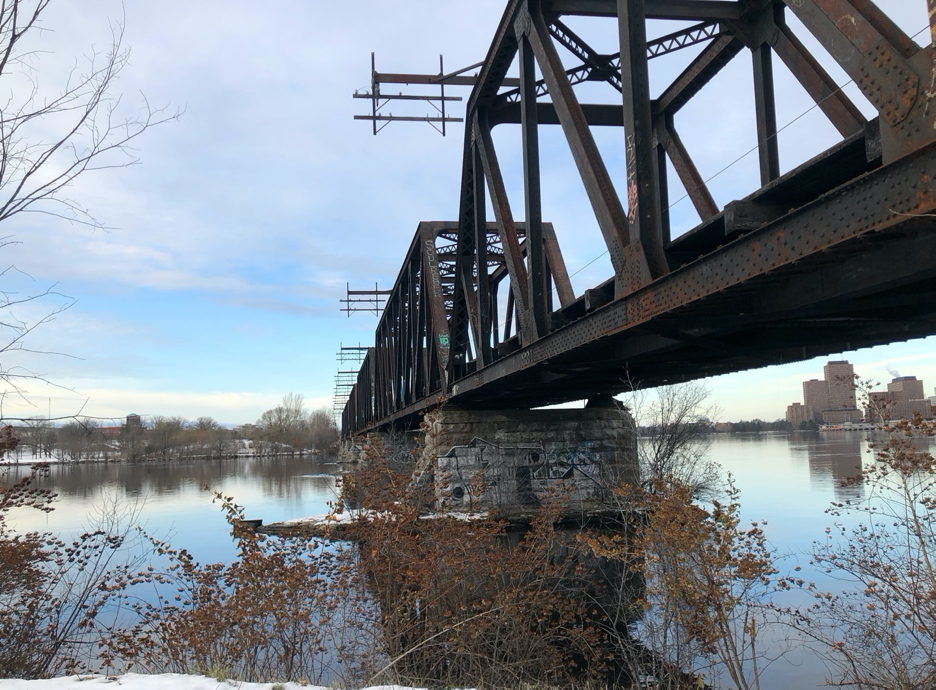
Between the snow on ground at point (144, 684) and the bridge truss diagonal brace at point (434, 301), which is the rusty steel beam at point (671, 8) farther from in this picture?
the bridge truss diagonal brace at point (434, 301)

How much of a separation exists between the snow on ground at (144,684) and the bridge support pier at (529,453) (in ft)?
41.3

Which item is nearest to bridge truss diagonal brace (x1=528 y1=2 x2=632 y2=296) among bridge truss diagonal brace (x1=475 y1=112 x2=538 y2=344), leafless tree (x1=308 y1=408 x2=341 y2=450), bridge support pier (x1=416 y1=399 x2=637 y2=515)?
bridge truss diagonal brace (x1=475 y1=112 x2=538 y2=344)

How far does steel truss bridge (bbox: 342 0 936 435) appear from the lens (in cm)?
437

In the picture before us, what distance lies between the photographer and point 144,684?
6195 millimetres

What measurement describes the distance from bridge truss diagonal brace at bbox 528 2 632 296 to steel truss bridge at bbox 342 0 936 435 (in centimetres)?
3

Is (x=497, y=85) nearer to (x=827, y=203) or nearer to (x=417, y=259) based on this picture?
(x=827, y=203)

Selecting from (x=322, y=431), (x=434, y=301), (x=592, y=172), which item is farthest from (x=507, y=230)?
(x=322, y=431)

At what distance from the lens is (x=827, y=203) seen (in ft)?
15.5

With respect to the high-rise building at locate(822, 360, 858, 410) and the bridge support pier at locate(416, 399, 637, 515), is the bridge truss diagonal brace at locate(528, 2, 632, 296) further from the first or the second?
the bridge support pier at locate(416, 399, 637, 515)

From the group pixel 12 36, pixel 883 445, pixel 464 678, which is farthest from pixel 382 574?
pixel 12 36

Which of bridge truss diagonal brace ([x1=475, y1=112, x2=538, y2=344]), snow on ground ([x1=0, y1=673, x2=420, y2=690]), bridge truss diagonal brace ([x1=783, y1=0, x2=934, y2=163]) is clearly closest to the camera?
bridge truss diagonal brace ([x1=783, y1=0, x2=934, y2=163])

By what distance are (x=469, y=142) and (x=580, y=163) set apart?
7.41 m

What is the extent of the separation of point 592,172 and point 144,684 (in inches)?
279

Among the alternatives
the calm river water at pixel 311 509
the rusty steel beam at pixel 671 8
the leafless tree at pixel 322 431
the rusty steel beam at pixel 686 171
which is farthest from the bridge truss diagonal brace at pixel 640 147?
the leafless tree at pixel 322 431
